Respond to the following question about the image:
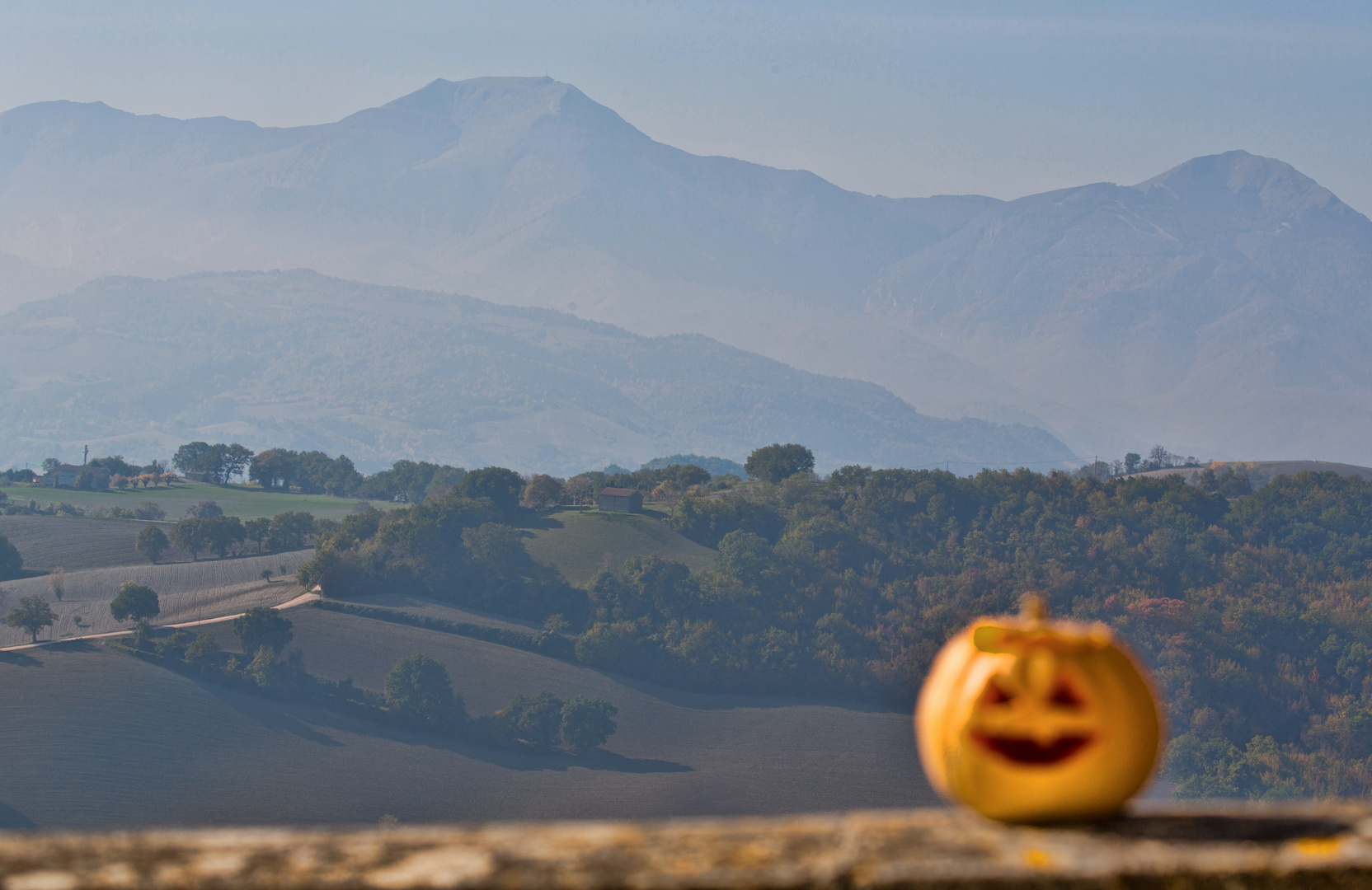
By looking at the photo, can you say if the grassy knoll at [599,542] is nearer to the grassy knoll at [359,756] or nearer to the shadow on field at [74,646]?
the grassy knoll at [359,756]

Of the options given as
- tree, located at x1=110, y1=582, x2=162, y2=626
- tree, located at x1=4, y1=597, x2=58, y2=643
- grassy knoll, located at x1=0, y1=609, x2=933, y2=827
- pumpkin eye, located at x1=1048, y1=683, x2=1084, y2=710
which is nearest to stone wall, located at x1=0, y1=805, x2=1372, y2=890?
pumpkin eye, located at x1=1048, y1=683, x2=1084, y2=710

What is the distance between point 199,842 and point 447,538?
166423mm

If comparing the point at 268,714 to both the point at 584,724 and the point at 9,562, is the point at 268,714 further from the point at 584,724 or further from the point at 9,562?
the point at 9,562

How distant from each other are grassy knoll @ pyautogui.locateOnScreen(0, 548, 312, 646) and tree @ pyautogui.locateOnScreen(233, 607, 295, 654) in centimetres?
1278

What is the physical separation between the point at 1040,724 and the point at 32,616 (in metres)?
149

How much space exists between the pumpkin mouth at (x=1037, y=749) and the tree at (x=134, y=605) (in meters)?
145

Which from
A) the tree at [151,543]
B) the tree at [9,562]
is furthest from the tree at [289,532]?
the tree at [9,562]

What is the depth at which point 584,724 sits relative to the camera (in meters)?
132

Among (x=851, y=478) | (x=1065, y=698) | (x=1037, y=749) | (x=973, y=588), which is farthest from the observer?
(x=851, y=478)

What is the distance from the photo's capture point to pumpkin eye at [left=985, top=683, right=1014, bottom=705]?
213 inches

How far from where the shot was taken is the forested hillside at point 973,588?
148500 millimetres

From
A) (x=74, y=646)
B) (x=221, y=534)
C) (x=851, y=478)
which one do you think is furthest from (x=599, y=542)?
(x=74, y=646)

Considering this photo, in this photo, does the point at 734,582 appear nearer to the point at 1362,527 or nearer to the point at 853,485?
the point at 853,485

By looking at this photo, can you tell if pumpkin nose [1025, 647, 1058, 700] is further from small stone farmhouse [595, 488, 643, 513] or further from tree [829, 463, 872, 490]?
tree [829, 463, 872, 490]
